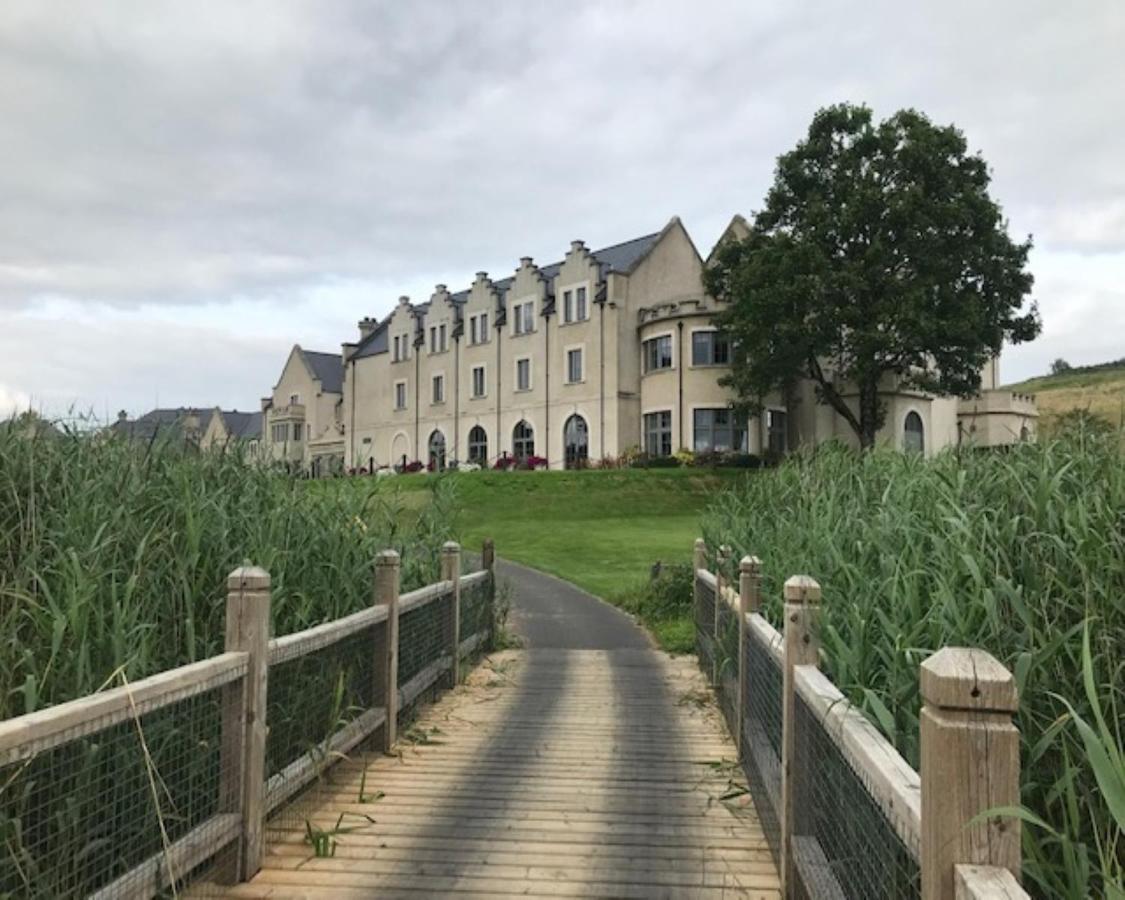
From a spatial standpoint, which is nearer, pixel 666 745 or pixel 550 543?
pixel 666 745

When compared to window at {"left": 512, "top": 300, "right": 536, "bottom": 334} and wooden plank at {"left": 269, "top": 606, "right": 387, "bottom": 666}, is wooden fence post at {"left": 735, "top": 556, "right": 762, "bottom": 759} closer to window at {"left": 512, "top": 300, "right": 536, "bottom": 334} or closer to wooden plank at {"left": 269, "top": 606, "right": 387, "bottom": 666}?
wooden plank at {"left": 269, "top": 606, "right": 387, "bottom": 666}

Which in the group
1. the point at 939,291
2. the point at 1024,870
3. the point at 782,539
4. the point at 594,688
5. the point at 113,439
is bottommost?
the point at 594,688

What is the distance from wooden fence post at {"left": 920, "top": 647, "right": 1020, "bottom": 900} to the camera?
5.43ft

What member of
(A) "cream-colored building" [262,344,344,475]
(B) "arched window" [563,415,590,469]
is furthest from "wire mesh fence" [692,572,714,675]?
(A) "cream-colored building" [262,344,344,475]

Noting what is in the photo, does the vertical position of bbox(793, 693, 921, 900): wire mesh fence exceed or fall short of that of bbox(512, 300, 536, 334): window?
it falls short

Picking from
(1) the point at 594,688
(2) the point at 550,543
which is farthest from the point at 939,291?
(1) the point at 594,688

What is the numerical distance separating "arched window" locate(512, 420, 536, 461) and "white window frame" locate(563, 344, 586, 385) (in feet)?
11.5

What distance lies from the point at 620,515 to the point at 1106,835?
25.5 m

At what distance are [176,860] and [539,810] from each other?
1938mm

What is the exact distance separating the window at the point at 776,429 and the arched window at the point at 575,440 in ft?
25.7

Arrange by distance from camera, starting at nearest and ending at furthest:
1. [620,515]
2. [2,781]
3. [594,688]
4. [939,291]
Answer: [2,781]
[594,688]
[620,515]
[939,291]

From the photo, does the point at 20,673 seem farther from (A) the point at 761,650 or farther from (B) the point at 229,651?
(A) the point at 761,650

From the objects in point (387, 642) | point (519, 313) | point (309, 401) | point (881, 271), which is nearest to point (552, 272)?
point (519, 313)

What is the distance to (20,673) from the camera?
3.04 metres
